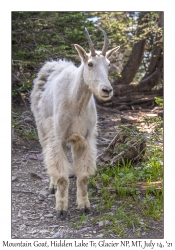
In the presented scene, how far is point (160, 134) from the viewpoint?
20.2 feet

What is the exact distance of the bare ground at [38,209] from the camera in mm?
4703

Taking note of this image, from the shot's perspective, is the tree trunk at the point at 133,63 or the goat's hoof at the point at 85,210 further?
the tree trunk at the point at 133,63

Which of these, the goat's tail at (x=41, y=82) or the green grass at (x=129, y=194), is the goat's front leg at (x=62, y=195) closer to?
the green grass at (x=129, y=194)

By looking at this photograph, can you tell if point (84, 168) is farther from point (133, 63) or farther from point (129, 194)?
point (133, 63)

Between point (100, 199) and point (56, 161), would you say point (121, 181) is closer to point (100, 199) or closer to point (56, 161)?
point (100, 199)

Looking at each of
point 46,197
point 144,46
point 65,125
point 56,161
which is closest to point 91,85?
point 65,125

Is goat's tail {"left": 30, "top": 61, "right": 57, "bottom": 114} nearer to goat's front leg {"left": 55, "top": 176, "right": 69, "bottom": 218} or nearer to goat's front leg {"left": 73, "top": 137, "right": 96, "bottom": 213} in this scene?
goat's front leg {"left": 73, "top": 137, "right": 96, "bottom": 213}

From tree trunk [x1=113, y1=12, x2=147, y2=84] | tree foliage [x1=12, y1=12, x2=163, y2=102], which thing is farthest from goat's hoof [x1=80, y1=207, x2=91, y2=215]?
tree trunk [x1=113, y1=12, x2=147, y2=84]

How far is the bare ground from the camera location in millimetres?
4703

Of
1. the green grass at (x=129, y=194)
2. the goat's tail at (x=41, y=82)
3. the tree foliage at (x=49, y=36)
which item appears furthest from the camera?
the tree foliage at (x=49, y=36)

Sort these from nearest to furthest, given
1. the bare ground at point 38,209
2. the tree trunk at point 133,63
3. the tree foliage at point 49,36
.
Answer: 1. the bare ground at point 38,209
2. the tree foliage at point 49,36
3. the tree trunk at point 133,63

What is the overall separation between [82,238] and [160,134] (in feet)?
7.82

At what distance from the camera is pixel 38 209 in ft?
17.9

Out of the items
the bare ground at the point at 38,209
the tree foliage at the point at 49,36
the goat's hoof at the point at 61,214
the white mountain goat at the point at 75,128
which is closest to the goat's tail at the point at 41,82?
the tree foliage at the point at 49,36
